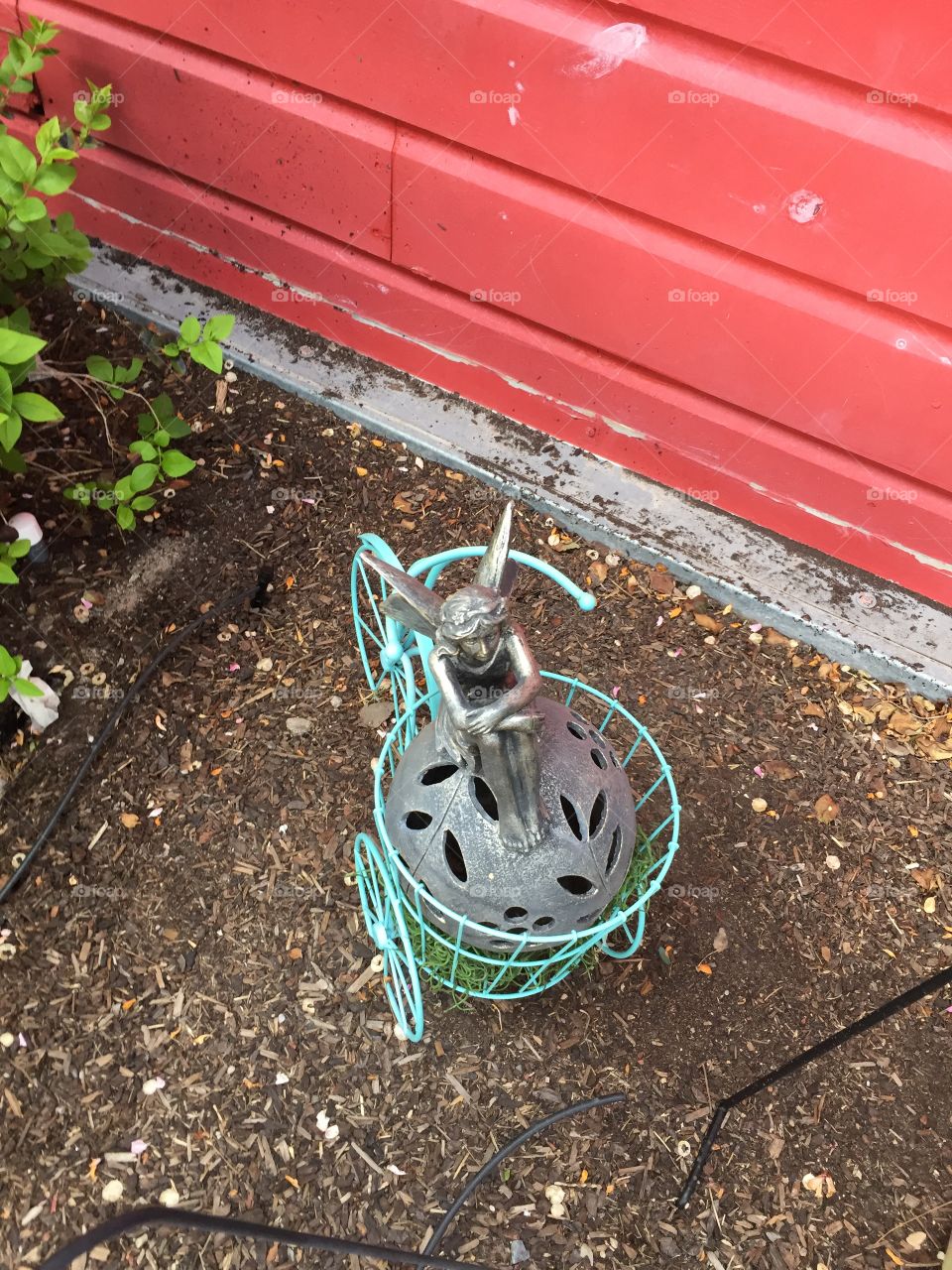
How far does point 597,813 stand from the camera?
2506mm

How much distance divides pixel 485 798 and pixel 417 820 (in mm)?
190

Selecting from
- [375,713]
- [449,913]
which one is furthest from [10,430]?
[449,913]

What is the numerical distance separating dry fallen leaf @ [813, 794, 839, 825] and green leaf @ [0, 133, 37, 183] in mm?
3542

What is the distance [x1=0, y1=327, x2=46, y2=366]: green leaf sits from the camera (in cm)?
257

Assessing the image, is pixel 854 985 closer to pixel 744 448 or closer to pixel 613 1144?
pixel 613 1144

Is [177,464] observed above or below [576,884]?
above

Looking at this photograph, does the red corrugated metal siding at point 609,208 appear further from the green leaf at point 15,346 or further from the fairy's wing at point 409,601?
the fairy's wing at point 409,601

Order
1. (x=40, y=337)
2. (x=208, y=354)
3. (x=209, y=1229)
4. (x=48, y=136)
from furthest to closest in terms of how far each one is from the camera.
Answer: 1. (x=40, y=337)
2. (x=208, y=354)
3. (x=48, y=136)
4. (x=209, y=1229)

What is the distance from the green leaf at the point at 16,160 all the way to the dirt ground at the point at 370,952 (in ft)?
4.26

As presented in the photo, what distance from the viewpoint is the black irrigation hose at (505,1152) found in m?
2.71

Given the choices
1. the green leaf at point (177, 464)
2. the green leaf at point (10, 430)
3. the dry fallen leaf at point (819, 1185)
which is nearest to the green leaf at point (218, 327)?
the green leaf at point (177, 464)

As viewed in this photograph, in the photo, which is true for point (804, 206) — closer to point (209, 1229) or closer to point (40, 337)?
point (40, 337)

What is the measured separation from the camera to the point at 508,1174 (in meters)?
2.85

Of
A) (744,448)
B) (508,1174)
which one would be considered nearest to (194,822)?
(508,1174)
